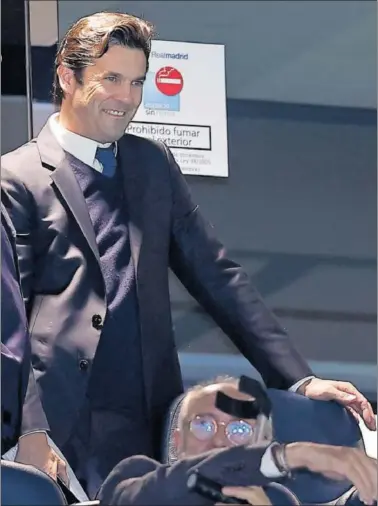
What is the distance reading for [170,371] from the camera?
5.64ft

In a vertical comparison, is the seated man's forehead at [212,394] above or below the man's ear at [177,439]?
above

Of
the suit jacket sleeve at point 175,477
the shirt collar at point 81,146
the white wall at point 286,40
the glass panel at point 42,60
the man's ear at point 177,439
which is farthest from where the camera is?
the white wall at point 286,40

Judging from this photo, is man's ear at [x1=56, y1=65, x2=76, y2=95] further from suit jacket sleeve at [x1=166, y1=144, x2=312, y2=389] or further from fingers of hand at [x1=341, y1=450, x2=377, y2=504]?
fingers of hand at [x1=341, y1=450, x2=377, y2=504]

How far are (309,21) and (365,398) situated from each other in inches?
31.4

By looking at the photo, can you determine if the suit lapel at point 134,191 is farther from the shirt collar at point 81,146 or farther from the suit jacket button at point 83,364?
the suit jacket button at point 83,364

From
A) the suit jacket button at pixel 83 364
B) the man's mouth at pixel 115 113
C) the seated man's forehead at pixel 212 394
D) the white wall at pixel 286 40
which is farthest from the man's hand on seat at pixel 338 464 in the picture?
the white wall at pixel 286 40

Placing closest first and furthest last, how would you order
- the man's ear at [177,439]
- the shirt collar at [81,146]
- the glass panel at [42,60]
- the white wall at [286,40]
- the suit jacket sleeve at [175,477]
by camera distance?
the suit jacket sleeve at [175,477], the man's ear at [177,439], the shirt collar at [81,146], the glass panel at [42,60], the white wall at [286,40]

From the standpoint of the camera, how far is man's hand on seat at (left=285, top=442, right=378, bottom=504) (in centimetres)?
158

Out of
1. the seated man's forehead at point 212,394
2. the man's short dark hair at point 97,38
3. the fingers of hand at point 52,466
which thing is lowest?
the fingers of hand at point 52,466

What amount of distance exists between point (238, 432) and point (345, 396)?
21cm

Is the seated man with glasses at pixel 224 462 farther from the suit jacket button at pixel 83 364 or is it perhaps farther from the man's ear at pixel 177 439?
the suit jacket button at pixel 83 364

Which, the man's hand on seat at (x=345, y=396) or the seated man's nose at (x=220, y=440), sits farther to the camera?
the man's hand on seat at (x=345, y=396)

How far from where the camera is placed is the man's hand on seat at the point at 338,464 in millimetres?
1580

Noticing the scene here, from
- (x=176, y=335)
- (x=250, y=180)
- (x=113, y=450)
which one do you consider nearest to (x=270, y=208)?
(x=250, y=180)
